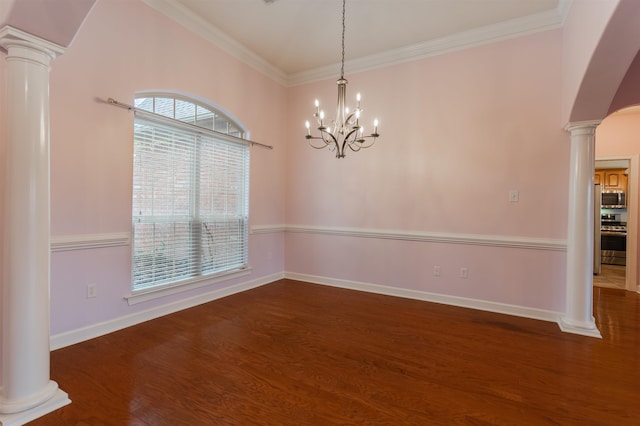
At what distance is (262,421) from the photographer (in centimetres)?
171

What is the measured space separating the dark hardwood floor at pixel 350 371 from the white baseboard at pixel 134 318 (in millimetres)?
82

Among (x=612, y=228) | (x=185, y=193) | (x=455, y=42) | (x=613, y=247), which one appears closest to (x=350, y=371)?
(x=185, y=193)

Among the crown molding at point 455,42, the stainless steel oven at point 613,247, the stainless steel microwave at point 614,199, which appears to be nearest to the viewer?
the crown molding at point 455,42

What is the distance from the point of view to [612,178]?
7004 mm

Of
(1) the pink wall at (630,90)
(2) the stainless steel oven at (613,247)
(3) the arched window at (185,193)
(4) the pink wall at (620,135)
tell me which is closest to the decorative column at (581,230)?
(1) the pink wall at (630,90)

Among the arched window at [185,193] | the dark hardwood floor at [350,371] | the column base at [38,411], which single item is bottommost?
the dark hardwood floor at [350,371]

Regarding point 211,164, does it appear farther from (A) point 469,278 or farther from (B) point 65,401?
(A) point 469,278

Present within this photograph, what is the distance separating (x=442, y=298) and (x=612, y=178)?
21.0ft

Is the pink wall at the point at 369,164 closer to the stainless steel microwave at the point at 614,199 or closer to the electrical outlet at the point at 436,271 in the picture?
the electrical outlet at the point at 436,271

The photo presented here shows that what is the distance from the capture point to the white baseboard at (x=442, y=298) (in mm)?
3385

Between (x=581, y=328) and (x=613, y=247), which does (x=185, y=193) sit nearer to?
(x=581, y=328)

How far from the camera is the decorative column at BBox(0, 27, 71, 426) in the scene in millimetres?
1664

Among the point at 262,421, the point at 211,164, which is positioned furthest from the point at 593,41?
the point at 211,164

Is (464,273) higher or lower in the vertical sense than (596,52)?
lower
